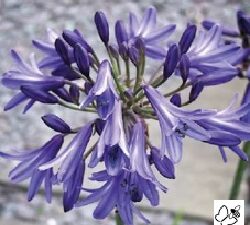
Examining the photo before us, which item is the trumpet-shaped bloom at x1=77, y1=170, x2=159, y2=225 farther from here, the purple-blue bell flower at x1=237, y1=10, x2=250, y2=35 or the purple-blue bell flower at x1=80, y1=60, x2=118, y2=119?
the purple-blue bell flower at x1=237, y1=10, x2=250, y2=35

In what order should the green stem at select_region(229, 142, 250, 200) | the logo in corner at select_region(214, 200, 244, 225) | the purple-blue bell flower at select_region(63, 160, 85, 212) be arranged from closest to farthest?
the purple-blue bell flower at select_region(63, 160, 85, 212), the logo in corner at select_region(214, 200, 244, 225), the green stem at select_region(229, 142, 250, 200)

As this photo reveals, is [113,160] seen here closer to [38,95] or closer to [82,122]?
[38,95]

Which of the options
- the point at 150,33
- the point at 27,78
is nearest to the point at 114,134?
the point at 27,78

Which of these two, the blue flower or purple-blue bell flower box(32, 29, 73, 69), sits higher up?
purple-blue bell flower box(32, 29, 73, 69)

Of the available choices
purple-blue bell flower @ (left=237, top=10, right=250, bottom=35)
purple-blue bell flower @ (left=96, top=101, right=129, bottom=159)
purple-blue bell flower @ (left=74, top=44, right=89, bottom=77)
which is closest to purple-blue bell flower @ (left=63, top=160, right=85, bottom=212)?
purple-blue bell flower @ (left=96, top=101, right=129, bottom=159)

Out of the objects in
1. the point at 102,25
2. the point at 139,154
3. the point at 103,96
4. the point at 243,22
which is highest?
the point at 243,22

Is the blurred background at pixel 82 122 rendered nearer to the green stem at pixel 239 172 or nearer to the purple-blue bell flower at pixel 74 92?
the green stem at pixel 239 172
